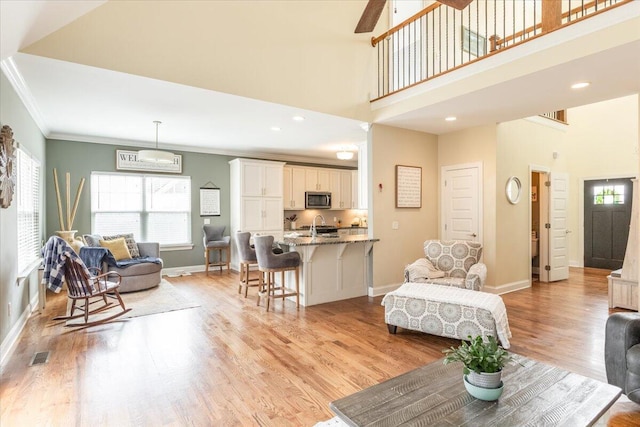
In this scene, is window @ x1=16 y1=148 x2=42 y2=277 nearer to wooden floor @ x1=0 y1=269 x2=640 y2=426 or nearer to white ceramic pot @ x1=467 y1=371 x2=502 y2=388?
wooden floor @ x1=0 y1=269 x2=640 y2=426

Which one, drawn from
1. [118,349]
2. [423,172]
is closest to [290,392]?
[118,349]

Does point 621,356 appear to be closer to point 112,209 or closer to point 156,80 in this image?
point 156,80

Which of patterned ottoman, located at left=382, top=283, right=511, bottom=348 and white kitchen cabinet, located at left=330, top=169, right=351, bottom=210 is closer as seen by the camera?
patterned ottoman, located at left=382, top=283, right=511, bottom=348

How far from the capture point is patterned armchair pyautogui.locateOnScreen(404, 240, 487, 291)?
4051 millimetres

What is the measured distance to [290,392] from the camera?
2.43 metres

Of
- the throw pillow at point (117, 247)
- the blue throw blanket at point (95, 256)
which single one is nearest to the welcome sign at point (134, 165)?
the throw pillow at point (117, 247)

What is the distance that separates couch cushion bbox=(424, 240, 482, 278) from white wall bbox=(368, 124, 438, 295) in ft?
2.86

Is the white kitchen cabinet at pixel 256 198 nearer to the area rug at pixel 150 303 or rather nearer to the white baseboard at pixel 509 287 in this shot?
the area rug at pixel 150 303

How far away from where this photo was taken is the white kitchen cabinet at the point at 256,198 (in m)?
7.09

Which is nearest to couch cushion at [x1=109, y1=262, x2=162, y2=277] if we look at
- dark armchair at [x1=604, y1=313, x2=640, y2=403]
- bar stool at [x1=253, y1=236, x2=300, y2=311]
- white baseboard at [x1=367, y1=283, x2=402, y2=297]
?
bar stool at [x1=253, y1=236, x2=300, y2=311]

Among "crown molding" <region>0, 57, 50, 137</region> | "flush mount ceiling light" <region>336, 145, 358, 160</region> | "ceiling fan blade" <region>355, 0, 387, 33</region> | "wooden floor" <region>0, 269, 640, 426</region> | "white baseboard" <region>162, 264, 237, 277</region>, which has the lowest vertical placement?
"wooden floor" <region>0, 269, 640, 426</region>

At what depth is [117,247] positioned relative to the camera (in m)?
5.55

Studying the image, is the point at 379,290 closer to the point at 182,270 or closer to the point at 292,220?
the point at 292,220

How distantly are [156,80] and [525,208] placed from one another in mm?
5688
